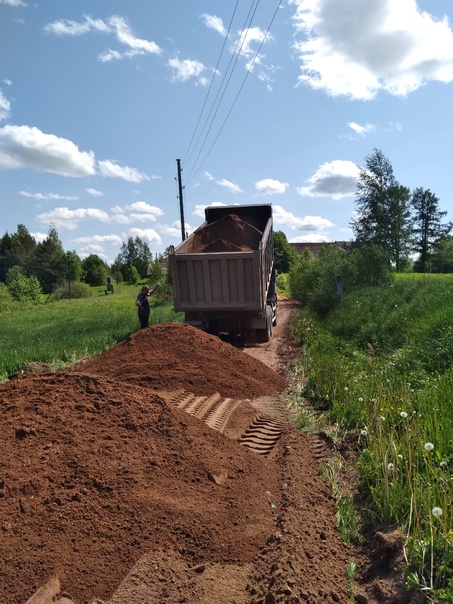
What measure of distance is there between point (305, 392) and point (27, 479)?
436cm

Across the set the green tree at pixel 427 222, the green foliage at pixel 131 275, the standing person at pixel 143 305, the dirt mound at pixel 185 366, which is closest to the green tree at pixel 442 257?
the green tree at pixel 427 222

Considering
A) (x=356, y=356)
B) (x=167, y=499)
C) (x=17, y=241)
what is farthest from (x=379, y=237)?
(x=17, y=241)

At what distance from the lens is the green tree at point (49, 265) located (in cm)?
5947

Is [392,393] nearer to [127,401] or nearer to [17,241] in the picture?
[127,401]

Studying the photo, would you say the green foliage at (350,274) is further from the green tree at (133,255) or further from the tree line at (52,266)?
the green tree at (133,255)

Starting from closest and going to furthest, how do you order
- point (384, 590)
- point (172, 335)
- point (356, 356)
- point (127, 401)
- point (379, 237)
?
point (384, 590) < point (127, 401) < point (356, 356) < point (172, 335) < point (379, 237)

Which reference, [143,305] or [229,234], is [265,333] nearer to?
[229,234]

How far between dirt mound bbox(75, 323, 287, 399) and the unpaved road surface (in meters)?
1.69

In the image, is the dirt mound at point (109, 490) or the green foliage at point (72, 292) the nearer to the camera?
the dirt mound at point (109, 490)

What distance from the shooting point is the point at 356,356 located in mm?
7840

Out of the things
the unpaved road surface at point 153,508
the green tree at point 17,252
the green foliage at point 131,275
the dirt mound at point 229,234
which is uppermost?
the green tree at point 17,252

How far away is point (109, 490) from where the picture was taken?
3.26 m

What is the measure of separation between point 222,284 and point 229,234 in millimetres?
2107

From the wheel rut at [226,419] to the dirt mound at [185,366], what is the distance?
1.55ft
